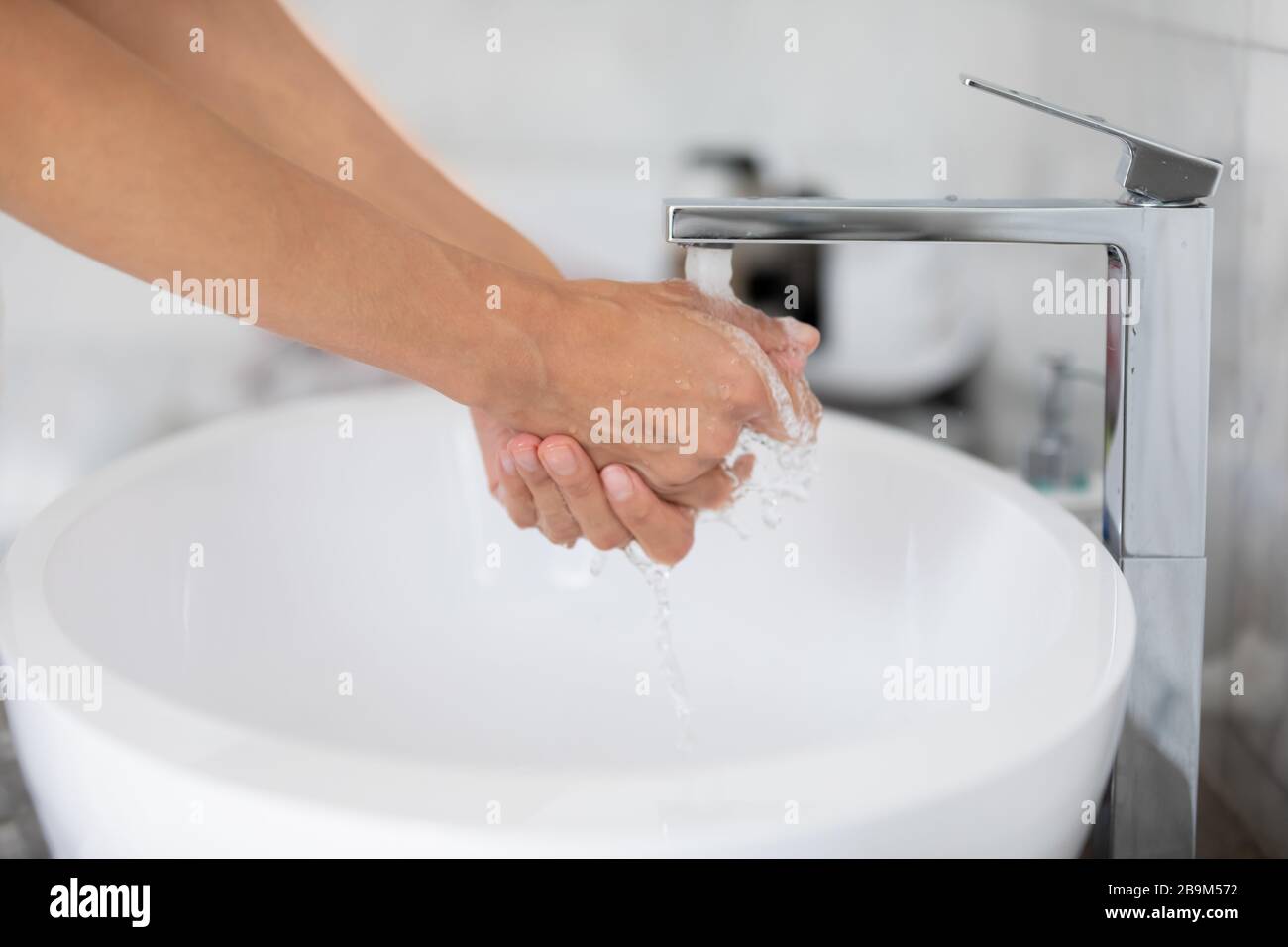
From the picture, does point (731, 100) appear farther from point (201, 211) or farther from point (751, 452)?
point (201, 211)

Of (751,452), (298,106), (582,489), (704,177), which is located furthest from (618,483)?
(704,177)

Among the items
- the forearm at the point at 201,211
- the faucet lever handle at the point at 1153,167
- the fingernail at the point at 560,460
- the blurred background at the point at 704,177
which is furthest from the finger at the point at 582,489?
the blurred background at the point at 704,177

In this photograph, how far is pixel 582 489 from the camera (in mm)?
764

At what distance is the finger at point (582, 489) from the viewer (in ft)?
2.41

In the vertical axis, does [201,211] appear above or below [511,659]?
above

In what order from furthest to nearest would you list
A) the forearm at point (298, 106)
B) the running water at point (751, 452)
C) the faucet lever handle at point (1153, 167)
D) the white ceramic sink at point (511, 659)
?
the forearm at point (298, 106) → the running water at point (751, 452) → the faucet lever handle at point (1153, 167) → the white ceramic sink at point (511, 659)

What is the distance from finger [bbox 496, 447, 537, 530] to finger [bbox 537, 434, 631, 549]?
0.03m

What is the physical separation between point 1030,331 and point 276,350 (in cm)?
82

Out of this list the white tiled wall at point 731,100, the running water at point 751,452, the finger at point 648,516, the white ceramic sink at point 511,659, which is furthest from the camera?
the white tiled wall at point 731,100

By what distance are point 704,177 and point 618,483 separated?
613mm

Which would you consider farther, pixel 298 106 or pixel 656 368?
pixel 298 106

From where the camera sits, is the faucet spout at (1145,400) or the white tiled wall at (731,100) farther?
the white tiled wall at (731,100)

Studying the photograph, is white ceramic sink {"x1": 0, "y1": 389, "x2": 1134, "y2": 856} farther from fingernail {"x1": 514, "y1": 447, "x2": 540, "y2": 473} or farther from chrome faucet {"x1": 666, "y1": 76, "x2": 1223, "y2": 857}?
fingernail {"x1": 514, "y1": 447, "x2": 540, "y2": 473}

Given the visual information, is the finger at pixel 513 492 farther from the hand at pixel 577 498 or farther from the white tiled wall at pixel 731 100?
the white tiled wall at pixel 731 100
